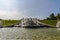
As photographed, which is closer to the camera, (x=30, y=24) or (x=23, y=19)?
(x=30, y=24)

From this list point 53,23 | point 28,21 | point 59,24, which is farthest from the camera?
point 53,23

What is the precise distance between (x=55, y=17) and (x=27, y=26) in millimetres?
23112

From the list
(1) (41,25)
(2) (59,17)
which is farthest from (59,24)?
(2) (59,17)

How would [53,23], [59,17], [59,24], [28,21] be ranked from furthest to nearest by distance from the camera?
[59,17], [53,23], [28,21], [59,24]

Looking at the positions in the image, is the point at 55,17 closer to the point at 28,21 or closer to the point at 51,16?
the point at 51,16

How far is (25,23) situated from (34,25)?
2.44 meters

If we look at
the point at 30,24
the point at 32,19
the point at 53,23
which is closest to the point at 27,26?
the point at 30,24

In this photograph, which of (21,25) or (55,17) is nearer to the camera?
(21,25)

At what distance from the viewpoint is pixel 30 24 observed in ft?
181

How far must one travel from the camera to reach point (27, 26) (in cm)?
5391

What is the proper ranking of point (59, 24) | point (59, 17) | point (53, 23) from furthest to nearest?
point (59, 17), point (53, 23), point (59, 24)

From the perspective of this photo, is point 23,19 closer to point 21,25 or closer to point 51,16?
point 21,25

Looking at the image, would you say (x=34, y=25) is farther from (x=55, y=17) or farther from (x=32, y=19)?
(x=55, y=17)

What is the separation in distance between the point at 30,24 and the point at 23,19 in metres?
5.20
